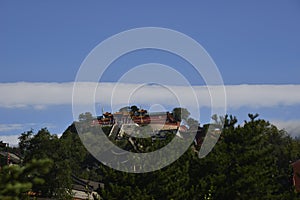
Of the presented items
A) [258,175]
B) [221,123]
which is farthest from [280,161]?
[258,175]

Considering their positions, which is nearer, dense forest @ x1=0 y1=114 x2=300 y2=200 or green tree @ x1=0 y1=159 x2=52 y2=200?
green tree @ x1=0 y1=159 x2=52 y2=200

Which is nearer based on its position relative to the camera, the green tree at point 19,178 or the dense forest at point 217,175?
the green tree at point 19,178

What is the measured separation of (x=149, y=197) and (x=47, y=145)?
3515cm

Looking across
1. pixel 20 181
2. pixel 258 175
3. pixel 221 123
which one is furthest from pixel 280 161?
pixel 20 181

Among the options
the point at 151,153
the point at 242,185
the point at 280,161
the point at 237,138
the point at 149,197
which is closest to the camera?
the point at 149,197

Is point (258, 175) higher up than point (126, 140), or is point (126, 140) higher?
point (126, 140)

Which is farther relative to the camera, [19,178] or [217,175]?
[217,175]

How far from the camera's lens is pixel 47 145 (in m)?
60.0

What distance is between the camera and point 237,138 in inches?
1357

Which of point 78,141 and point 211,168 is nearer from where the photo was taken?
point 211,168

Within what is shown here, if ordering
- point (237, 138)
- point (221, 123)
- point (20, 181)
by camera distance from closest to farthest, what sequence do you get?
point (20, 181), point (237, 138), point (221, 123)

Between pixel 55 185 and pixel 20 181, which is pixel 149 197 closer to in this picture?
pixel 20 181

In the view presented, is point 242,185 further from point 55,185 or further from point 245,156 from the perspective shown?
point 55,185

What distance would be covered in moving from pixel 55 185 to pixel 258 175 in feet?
86.0
